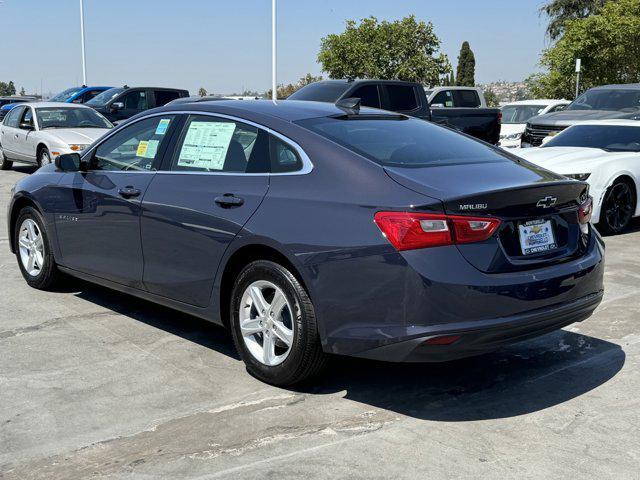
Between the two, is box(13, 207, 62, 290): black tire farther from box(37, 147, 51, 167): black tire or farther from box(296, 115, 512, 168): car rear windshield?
box(37, 147, 51, 167): black tire

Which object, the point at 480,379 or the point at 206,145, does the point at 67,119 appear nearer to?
the point at 206,145

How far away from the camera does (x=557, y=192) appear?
4.45 metres

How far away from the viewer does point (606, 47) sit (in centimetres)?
3625

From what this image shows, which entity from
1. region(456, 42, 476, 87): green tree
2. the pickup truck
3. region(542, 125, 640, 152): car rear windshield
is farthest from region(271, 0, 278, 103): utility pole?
region(456, 42, 476, 87): green tree

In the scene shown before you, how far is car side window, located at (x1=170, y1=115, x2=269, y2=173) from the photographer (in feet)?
15.9

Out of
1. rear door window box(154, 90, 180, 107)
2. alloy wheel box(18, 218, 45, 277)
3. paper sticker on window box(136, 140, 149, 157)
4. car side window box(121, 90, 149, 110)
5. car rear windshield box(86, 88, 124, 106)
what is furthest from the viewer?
rear door window box(154, 90, 180, 107)

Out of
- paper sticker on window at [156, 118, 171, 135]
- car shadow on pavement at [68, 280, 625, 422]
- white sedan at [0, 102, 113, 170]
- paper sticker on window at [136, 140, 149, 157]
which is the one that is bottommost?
car shadow on pavement at [68, 280, 625, 422]

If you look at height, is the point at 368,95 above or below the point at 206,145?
above

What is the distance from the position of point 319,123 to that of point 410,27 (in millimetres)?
58556

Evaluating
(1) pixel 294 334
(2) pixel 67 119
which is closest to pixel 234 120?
(1) pixel 294 334

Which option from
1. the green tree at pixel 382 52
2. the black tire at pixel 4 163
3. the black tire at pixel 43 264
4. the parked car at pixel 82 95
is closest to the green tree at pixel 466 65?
the green tree at pixel 382 52

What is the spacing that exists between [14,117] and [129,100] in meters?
5.02

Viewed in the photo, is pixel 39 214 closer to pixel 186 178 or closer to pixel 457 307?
pixel 186 178

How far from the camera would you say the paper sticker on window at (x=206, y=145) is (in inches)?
200
